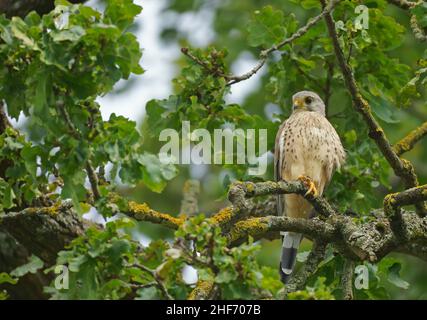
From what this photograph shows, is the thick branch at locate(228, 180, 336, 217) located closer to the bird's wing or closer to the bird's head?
the bird's wing

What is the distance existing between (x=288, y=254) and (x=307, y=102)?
121 cm

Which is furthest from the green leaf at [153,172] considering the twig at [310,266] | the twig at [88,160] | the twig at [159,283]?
the twig at [310,266]

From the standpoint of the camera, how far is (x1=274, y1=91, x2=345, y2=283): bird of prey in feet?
19.6

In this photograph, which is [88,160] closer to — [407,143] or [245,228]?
[245,228]

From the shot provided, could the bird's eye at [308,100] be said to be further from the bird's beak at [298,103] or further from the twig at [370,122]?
the twig at [370,122]

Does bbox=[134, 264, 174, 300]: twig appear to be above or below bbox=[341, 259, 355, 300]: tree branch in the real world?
below

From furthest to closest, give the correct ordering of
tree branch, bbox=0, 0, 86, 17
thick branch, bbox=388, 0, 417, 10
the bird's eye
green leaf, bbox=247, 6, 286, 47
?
1. the bird's eye
2. green leaf, bbox=247, 6, 286, 47
3. tree branch, bbox=0, 0, 86, 17
4. thick branch, bbox=388, 0, 417, 10

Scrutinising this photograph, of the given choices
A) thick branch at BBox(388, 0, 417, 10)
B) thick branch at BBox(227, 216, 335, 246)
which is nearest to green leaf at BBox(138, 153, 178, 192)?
thick branch at BBox(227, 216, 335, 246)

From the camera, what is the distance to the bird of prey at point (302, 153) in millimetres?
5977

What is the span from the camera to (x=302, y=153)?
247 inches

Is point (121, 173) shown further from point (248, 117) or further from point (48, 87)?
point (248, 117)

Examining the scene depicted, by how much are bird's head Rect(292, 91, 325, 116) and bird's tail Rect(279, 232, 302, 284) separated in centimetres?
100

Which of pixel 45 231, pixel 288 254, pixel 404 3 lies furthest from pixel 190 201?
pixel 404 3
